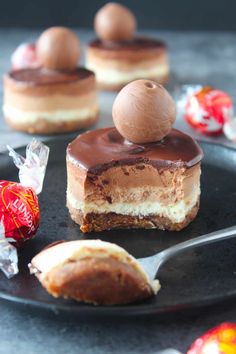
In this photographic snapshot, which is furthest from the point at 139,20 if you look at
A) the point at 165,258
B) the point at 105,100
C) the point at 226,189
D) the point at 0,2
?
the point at 165,258

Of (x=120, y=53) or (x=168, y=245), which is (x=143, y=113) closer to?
(x=168, y=245)

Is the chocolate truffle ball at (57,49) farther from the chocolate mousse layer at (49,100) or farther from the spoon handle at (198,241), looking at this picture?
the spoon handle at (198,241)

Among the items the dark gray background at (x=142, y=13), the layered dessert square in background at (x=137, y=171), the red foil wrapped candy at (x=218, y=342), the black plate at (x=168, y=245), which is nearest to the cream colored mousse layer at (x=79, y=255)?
the black plate at (x=168, y=245)

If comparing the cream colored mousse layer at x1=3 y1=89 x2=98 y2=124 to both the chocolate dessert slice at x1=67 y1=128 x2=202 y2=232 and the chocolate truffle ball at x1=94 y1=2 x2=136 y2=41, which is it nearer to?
the chocolate truffle ball at x1=94 y1=2 x2=136 y2=41

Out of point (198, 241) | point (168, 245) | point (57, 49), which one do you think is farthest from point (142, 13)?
point (198, 241)

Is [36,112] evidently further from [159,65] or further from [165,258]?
[165,258]
